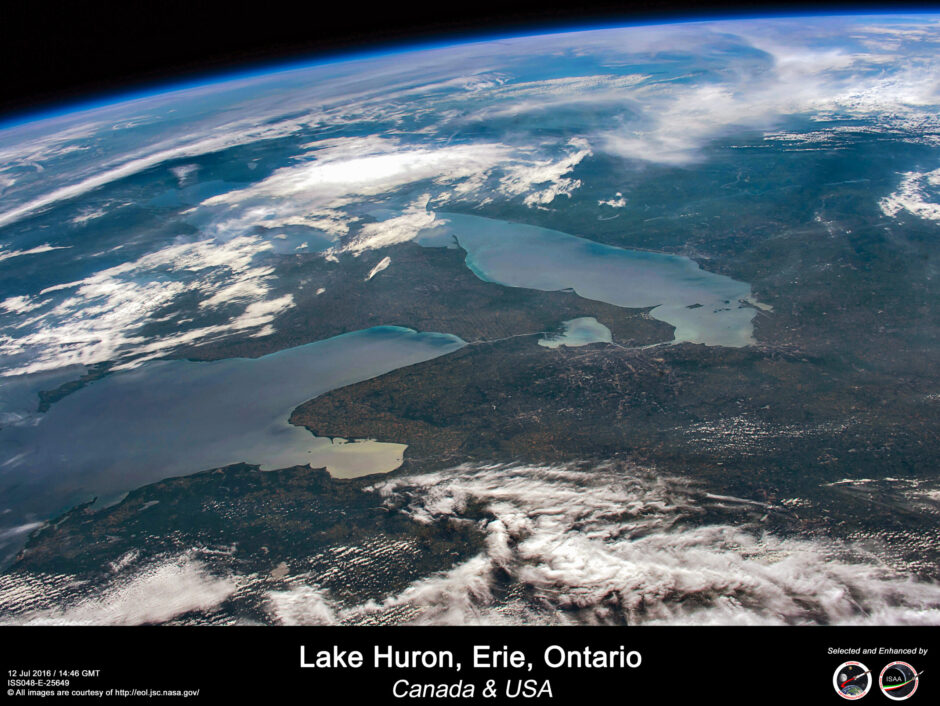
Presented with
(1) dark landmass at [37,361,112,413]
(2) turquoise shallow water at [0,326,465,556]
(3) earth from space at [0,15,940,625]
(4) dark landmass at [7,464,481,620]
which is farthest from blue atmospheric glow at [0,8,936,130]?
(4) dark landmass at [7,464,481,620]

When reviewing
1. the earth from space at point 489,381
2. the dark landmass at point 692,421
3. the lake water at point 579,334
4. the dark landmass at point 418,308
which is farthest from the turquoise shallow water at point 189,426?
the lake water at point 579,334

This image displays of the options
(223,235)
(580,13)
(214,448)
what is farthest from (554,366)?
(223,235)

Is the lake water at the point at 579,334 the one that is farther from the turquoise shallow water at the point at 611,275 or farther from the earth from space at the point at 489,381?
the turquoise shallow water at the point at 611,275

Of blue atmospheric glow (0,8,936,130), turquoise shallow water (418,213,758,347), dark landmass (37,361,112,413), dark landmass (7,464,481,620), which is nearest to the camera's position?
dark landmass (7,464,481,620)

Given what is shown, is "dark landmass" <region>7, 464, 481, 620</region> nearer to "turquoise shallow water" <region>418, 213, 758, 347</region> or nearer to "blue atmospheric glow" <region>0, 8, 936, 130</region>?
"blue atmospheric glow" <region>0, 8, 936, 130</region>

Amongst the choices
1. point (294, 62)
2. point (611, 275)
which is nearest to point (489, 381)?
point (611, 275)
